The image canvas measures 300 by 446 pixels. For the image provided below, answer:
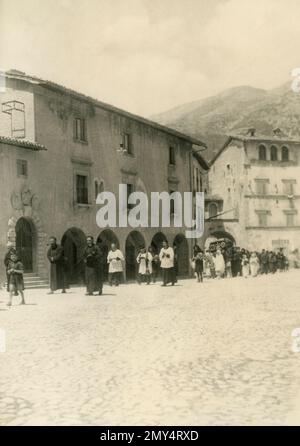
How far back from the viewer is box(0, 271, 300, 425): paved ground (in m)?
5.47

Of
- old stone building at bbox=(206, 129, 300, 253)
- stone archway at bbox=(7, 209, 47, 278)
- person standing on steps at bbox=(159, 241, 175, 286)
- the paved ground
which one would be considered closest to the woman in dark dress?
stone archway at bbox=(7, 209, 47, 278)

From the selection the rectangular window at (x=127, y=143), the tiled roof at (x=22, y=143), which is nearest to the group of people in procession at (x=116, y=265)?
the tiled roof at (x=22, y=143)

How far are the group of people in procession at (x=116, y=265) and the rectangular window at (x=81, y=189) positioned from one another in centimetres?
180

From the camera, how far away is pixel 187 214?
1118 inches

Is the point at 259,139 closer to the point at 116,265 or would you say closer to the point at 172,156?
the point at 172,156

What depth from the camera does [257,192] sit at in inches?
1735

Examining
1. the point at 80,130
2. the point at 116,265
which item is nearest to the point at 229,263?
the point at 116,265

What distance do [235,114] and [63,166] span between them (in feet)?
36.3

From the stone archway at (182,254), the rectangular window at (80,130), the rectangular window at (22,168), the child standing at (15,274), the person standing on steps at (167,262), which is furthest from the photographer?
the stone archway at (182,254)

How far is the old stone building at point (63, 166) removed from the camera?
62.2ft

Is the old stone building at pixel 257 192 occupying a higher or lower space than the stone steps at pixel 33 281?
higher

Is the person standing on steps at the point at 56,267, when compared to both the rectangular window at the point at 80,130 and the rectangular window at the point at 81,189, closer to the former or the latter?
the rectangular window at the point at 81,189
